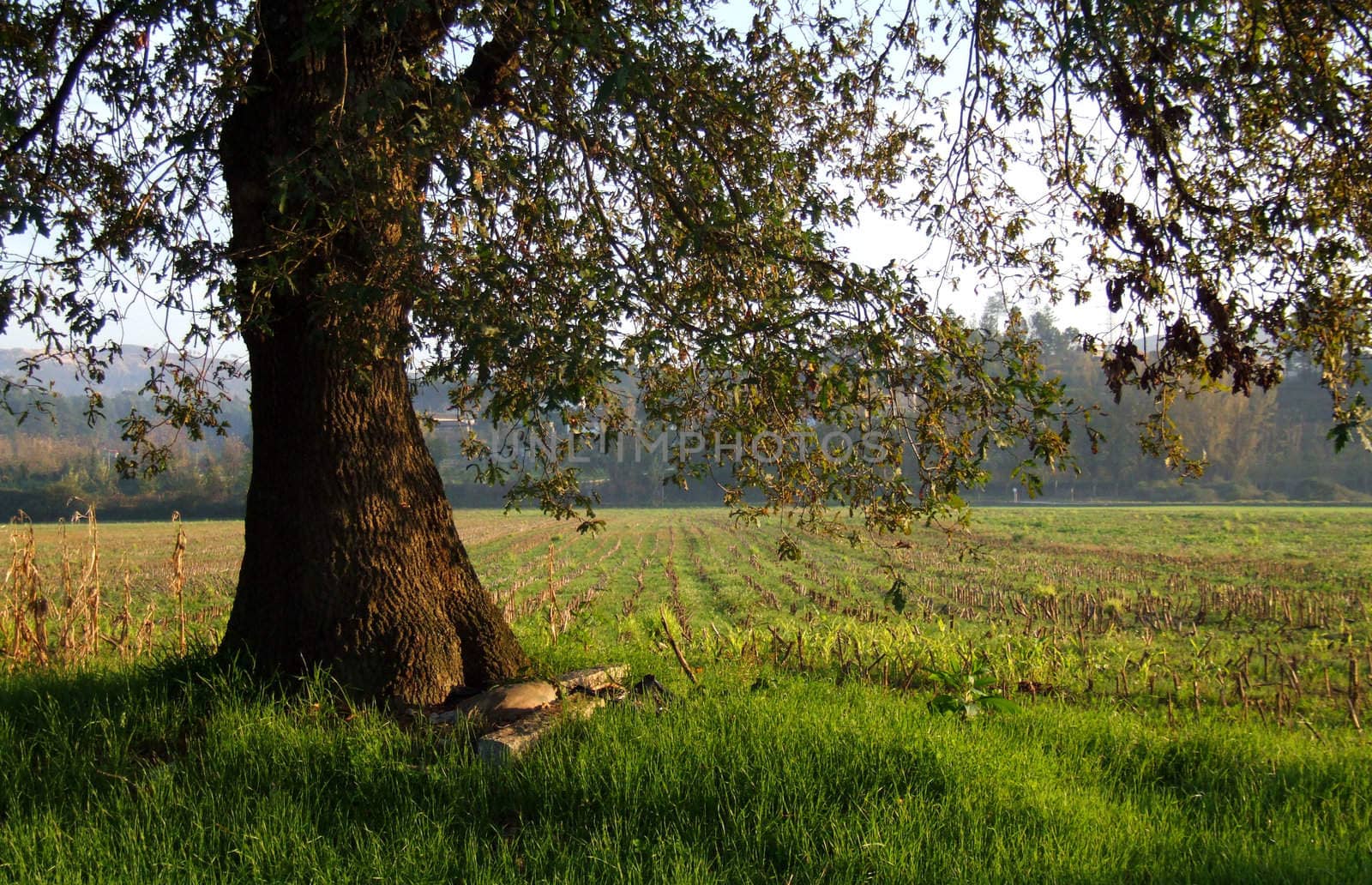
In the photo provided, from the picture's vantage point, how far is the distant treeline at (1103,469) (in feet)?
227

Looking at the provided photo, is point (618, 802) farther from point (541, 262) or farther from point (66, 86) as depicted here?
point (66, 86)

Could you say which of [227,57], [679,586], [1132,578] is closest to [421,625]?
[227,57]

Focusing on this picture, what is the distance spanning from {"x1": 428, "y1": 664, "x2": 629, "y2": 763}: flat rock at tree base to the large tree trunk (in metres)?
0.51

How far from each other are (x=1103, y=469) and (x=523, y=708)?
84.8 metres

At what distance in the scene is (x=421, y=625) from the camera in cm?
555

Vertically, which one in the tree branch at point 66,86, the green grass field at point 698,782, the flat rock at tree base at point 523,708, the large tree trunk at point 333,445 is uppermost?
the tree branch at point 66,86

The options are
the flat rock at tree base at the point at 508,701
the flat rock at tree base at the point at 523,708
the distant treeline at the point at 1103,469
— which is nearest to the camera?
the flat rock at tree base at the point at 523,708

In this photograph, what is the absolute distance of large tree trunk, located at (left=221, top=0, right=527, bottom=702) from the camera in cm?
520

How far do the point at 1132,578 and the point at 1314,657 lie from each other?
10.9m

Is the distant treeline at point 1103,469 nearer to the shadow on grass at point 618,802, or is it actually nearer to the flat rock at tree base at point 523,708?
the flat rock at tree base at point 523,708

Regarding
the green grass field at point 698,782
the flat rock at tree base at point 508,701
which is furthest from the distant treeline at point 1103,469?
the flat rock at tree base at point 508,701

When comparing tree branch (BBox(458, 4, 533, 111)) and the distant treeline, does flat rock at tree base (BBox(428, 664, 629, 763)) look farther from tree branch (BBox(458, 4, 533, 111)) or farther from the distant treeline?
the distant treeline

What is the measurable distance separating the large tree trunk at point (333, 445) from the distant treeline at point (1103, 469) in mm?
60955

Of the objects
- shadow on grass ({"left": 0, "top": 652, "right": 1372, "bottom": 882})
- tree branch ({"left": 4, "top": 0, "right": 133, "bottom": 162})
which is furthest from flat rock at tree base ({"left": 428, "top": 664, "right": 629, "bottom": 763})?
tree branch ({"left": 4, "top": 0, "right": 133, "bottom": 162})
